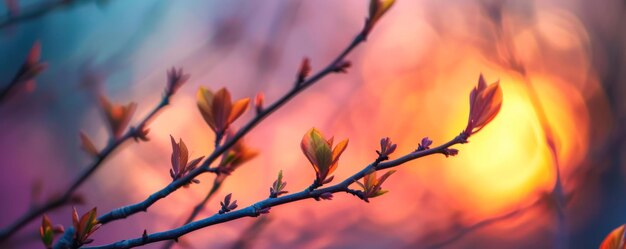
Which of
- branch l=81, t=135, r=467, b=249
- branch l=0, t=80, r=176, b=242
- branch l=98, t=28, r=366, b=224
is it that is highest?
branch l=0, t=80, r=176, b=242

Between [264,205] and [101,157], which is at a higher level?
[101,157]

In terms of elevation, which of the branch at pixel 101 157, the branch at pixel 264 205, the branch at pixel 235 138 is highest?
the branch at pixel 101 157

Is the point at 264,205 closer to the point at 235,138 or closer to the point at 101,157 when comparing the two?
the point at 235,138

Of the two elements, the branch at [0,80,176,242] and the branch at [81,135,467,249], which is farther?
the branch at [0,80,176,242]

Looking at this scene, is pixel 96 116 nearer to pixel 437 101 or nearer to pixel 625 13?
pixel 437 101

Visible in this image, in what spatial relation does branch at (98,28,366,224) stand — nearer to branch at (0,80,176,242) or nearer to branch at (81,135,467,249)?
branch at (81,135,467,249)

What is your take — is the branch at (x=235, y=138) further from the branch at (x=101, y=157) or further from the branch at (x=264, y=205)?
the branch at (x=101, y=157)

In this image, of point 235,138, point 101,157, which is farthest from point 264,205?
point 101,157

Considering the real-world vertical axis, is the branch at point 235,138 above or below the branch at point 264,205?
above

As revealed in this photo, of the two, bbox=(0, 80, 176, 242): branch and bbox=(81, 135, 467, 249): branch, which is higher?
bbox=(0, 80, 176, 242): branch

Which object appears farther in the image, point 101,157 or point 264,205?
point 101,157

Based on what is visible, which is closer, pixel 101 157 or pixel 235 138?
pixel 235 138

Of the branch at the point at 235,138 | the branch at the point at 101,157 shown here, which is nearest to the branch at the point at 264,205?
the branch at the point at 235,138

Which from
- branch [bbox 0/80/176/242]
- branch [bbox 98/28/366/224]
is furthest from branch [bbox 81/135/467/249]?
branch [bbox 0/80/176/242]
